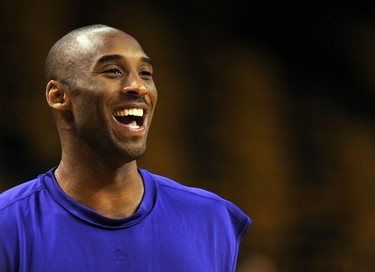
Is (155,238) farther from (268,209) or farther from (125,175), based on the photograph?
(268,209)

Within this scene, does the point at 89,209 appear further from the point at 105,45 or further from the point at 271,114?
the point at 271,114

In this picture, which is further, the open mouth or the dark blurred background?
the dark blurred background

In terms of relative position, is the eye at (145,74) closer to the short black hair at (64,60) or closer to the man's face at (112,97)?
→ the man's face at (112,97)

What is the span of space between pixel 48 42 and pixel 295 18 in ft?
3.15

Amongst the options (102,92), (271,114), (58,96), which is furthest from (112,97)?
(271,114)

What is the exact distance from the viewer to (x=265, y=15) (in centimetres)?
315

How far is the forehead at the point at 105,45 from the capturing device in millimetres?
1499

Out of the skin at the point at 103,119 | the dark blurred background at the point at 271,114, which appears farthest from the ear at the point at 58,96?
the dark blurred background at the point at 271,114

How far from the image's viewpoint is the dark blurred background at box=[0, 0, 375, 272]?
3061 millimetres

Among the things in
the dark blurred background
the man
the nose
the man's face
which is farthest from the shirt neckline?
the dark blurred background

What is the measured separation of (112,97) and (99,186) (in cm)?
17

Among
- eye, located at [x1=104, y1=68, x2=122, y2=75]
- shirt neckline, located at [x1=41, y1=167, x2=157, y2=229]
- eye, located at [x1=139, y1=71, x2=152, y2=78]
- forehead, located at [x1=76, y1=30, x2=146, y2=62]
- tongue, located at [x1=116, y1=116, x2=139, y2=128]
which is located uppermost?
forehead, located at [x1=76, y1=30, x2=146, y2=62]

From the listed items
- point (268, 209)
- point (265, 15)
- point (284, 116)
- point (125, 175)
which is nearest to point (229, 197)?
point (268, 209)

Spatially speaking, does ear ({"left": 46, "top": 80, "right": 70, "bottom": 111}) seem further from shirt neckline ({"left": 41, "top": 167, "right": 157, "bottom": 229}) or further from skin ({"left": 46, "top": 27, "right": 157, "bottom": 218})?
shirt neckline ({"left": 41, "top": 167, "right": 157, "bottom": 229})
